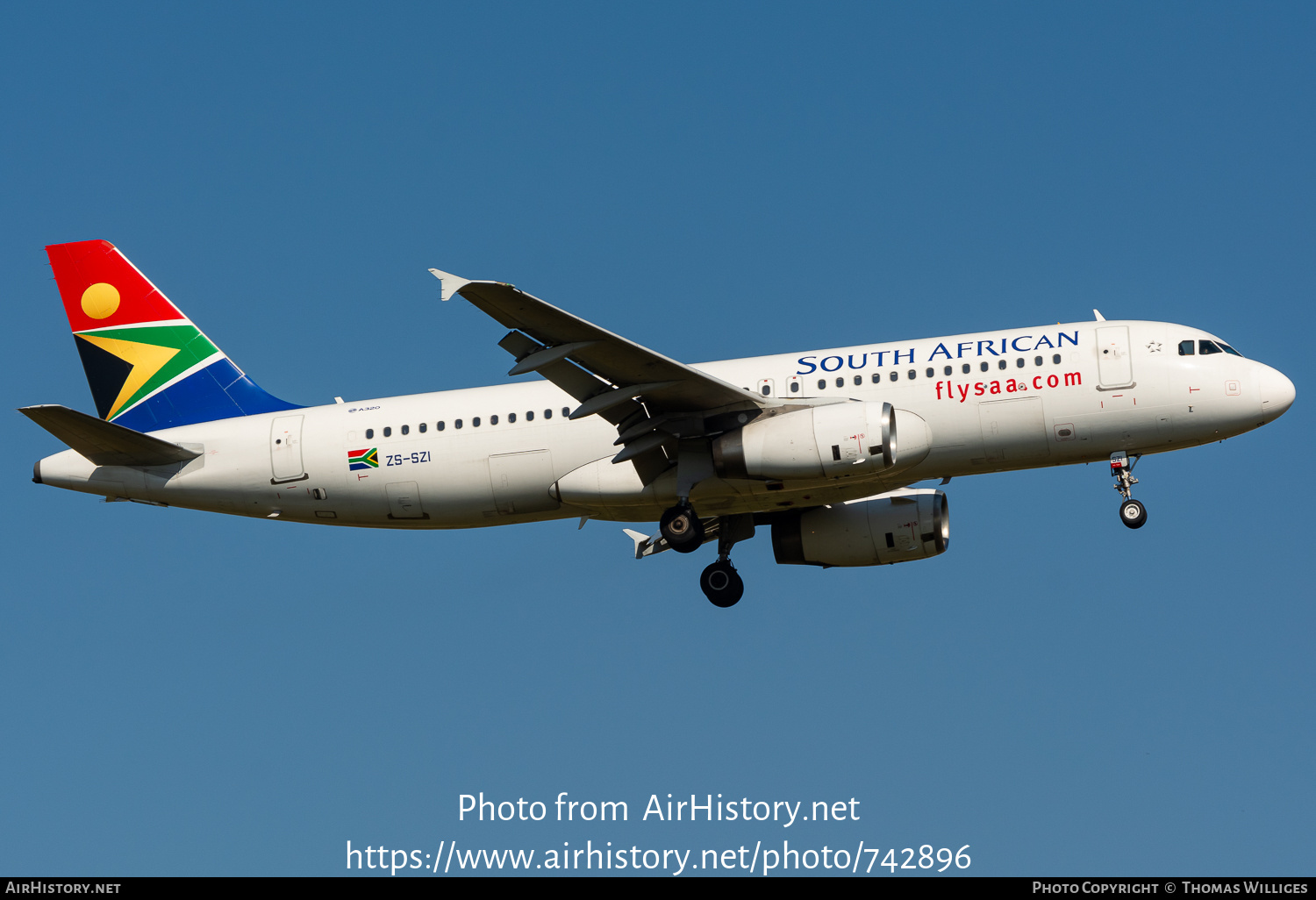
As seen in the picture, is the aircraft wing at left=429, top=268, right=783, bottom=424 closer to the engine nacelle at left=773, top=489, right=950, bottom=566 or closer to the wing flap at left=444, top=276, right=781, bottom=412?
the wing flap at left=444, top=276, right=781, bottom=412

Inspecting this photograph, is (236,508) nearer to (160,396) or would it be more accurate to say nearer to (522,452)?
(160,396)

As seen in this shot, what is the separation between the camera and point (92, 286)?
34938mm

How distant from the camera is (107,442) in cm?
3081

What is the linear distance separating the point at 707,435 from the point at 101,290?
15808 mm

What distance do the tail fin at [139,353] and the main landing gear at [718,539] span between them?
374 inches

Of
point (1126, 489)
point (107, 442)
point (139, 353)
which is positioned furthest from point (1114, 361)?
point (139, 353)

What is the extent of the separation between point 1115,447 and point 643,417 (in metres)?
9.39

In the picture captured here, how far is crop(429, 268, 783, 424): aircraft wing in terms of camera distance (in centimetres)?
2570

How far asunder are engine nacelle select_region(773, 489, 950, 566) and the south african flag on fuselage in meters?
9.38

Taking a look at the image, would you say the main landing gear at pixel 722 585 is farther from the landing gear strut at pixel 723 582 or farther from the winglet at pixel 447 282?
the winglet at pixel 447 282

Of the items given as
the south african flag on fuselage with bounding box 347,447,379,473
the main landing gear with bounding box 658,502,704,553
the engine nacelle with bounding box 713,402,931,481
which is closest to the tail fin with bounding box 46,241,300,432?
the south african flag on fuselage with bounding box 347,447,379,473

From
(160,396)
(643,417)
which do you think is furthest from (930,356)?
(160,396)

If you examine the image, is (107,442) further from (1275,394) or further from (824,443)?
(1275,394)
